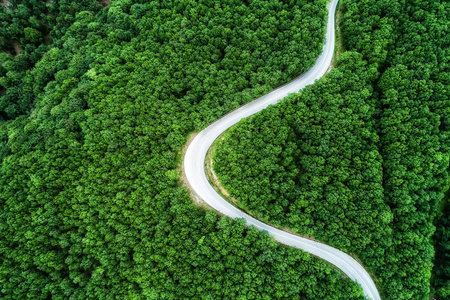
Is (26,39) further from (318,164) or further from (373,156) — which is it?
(373,156)

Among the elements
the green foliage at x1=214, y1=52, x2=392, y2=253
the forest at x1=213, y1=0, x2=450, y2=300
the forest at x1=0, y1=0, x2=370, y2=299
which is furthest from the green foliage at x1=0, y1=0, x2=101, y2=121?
the forest at x1=213, y1=0, x2=450, y2=300

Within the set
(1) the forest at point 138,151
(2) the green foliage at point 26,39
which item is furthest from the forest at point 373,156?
(2) the green foliage at point 26,39

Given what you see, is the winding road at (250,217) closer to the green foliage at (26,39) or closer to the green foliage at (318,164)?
the green foliage at (318,164)

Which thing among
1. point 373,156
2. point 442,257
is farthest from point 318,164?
point 442,257

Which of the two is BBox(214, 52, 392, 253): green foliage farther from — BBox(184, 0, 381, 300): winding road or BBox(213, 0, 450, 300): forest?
BBox(184, 0, 381, 300): winding road

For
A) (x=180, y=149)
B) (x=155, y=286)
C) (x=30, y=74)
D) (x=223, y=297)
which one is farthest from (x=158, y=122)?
(x=30, y=74)

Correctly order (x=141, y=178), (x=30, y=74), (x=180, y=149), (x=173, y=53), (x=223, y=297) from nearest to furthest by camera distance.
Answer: (x=223, y=297), (x=141, y=178), (x=180, y=149), (x=173, y=53), (x=30, y=74)

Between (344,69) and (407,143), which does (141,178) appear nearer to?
(344,69)
